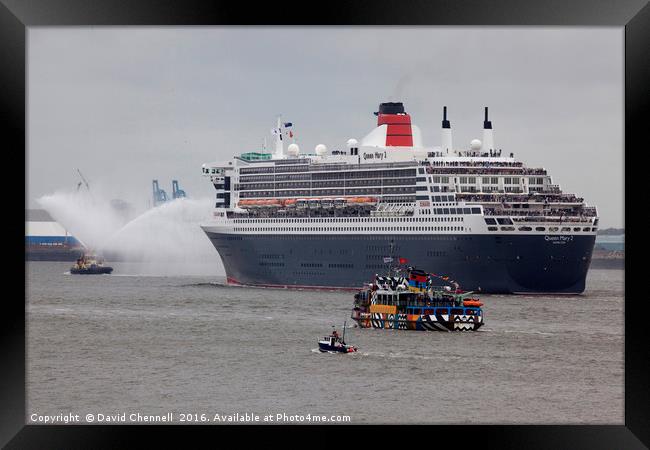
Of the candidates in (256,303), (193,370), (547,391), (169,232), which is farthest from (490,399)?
(169,232)

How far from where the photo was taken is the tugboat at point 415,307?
1603 inches

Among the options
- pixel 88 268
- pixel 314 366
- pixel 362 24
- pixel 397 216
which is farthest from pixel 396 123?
pixel 362 24

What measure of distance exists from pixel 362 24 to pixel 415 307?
88.7 ft

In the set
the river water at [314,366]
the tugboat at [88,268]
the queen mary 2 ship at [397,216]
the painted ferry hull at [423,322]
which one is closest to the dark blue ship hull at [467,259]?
the queen mary 2 ship at [397,216]

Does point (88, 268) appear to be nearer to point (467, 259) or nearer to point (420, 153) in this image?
point (420, 153)

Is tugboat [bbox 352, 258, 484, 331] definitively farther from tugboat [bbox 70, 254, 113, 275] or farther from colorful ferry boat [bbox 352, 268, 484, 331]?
tugboat [bbox 70, 254, 113, 275]

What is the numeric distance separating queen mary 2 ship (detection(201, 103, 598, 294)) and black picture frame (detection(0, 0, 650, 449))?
45167 millimetres

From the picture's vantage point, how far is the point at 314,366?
32.9m

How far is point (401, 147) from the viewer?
70000 millimetres

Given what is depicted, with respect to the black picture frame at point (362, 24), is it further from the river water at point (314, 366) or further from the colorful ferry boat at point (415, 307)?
the colorful ferry boat at point (415, 307)

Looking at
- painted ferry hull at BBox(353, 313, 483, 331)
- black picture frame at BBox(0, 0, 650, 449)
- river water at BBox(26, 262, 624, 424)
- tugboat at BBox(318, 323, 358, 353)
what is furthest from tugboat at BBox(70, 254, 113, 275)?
black picture frame at BBox(0, 0, 650, 449)

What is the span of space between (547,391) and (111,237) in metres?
106

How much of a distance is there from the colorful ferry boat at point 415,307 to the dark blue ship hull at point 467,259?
1790 centimetres

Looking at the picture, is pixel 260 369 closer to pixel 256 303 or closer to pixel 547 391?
pixel 547 391
